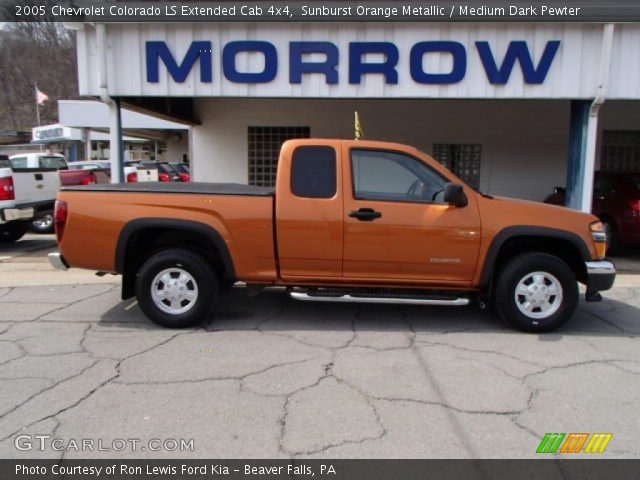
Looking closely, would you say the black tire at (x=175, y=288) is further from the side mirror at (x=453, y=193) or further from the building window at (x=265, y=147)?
the building window at (x=265, y=147)

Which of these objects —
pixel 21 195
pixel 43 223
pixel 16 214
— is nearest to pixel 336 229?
pixel 16 214

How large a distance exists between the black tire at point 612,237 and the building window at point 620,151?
3.54m

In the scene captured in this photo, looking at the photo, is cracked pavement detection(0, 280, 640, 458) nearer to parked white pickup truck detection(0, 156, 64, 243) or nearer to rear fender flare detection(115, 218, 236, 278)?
rear fender flare detection(115, 218, 236, 278)

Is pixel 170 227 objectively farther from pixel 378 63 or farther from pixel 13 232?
pixel 13 232

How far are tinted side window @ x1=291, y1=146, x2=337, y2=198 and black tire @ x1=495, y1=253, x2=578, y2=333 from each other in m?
1.91

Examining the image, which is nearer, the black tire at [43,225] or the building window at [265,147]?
the black tire at [43,225]

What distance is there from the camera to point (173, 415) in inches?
136

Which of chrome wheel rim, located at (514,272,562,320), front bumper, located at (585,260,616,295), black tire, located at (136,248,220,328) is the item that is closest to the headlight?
front bumper, located at (585,260,616,295)

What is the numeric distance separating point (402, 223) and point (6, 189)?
25.0 feet

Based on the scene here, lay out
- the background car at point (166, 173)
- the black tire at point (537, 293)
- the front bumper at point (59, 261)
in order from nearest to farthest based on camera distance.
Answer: the black tire at point (537, 293), the front bumper at point (59, 261), the background car at point (166, 173)

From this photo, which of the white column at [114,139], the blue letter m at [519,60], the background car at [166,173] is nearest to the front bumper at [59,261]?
the white column at [114,139]

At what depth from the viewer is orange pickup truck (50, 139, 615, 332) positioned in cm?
497

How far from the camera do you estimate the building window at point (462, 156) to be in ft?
41.5

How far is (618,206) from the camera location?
9.30m
